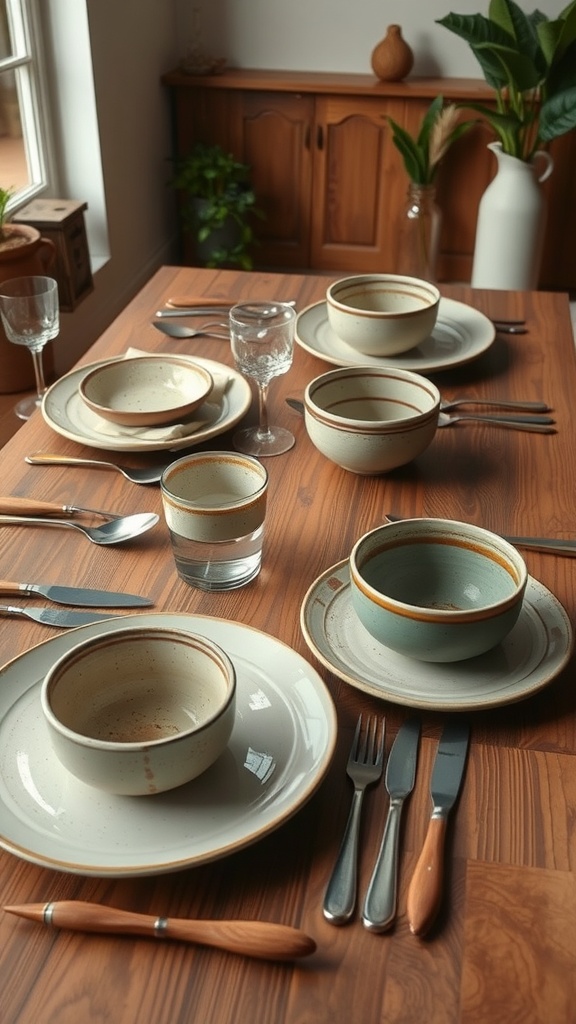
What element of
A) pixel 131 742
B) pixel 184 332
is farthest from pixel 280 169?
pixel 131 742

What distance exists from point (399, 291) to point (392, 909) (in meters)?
1.05

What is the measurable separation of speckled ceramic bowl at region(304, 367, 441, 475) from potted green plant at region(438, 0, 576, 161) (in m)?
1.96

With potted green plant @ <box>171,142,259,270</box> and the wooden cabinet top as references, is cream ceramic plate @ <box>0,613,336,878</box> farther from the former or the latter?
the wooden cabinet top

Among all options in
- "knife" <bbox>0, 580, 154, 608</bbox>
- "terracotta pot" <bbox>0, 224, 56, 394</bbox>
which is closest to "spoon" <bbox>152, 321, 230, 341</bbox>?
"knife" <bbox>0, 580, 154, 608</bbox>

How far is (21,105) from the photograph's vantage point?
2.97 m

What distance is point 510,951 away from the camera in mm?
599

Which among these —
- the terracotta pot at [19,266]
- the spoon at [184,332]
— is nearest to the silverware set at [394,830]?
the spoon at [184,332]

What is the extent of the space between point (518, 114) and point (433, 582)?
2547mm

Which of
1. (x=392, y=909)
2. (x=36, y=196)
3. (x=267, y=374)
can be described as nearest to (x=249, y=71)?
(x=36, y=196)

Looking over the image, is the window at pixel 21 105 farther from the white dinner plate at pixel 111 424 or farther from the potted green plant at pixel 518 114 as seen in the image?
the white dinner plate at pixel 111 424

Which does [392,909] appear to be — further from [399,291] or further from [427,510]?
[399,291]

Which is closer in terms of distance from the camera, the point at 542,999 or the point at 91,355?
the point at 542,999

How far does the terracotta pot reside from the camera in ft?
8.21

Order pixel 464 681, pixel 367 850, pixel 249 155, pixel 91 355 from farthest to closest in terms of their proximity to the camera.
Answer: pixel 249 155, pixel 91 355, pixel 464 681, pixel 367 850
